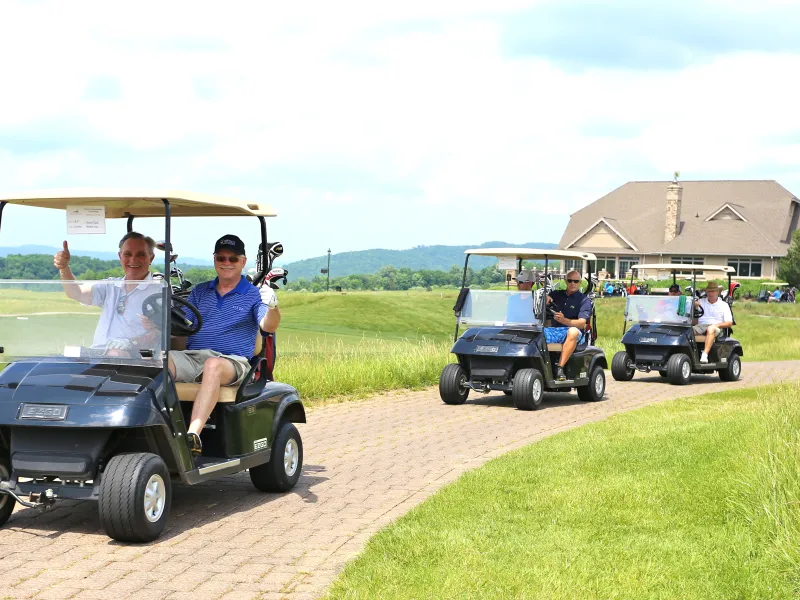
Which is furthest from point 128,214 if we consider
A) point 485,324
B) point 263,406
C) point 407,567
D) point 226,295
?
point 485,324

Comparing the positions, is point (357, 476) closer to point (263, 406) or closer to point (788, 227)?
point (263, 406)

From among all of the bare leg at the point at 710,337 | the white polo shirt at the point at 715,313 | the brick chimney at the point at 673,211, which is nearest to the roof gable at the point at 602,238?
the brick chimney at the point at 673,211

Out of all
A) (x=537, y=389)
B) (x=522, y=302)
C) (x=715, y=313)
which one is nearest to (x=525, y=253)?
(x=522, y=302)

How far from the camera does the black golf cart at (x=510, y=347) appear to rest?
13047mm

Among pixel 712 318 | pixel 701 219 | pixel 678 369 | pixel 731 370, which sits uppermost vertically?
pixel 701 219

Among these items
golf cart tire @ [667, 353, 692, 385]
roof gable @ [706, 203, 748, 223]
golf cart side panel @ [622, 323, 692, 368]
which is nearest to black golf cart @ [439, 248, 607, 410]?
golf cart tire @ [667, 353, 692, 385]

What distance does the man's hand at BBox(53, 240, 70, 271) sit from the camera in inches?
281

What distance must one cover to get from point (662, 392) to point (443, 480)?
818cm

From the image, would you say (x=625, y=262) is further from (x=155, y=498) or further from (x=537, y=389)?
(x=155, y=498)

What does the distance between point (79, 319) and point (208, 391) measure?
910 millimetres

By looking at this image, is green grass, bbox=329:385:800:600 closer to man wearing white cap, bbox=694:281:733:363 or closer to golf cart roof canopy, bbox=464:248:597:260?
golf cart roof canopy, bbox=464:248:597:260

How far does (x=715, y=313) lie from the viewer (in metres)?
17.5

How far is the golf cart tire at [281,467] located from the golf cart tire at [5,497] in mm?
1651

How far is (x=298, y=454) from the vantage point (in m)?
7.88
